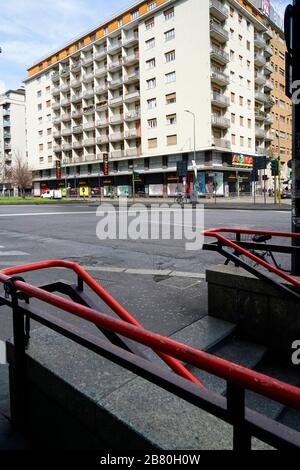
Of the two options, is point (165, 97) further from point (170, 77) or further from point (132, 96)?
point (132, 96)

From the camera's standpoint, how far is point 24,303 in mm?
2223

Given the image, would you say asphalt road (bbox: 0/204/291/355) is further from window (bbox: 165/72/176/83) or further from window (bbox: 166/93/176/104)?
window (bbox: 165/72/176/83)

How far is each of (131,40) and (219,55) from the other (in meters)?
13.1

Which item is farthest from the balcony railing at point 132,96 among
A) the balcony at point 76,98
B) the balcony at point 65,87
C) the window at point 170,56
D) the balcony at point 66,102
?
the balcony at point 65,87

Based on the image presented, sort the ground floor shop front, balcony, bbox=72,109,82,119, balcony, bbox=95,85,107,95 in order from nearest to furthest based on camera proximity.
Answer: the ground floor shop front, balcony, bbox=95,85,107,95, balcony, bbox=72,109,82,119

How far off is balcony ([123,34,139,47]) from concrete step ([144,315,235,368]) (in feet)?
172

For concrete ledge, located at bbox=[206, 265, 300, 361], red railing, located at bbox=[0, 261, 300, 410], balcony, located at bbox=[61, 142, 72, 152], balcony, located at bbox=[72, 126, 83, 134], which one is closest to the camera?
red railing, located at bbox=[0, 261, 300, 410]

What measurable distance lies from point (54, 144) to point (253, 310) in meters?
65.9

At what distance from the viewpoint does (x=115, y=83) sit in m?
52.5

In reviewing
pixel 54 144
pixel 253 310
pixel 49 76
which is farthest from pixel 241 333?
pixel 49 76

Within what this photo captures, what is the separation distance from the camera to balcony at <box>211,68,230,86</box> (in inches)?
1686

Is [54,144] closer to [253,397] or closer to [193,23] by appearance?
[193,23]

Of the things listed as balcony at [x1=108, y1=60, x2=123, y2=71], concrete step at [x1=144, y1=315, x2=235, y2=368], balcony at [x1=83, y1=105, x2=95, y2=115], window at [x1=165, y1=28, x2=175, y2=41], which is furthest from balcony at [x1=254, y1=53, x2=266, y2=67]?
concrete step at [x1=144, y1=315, x2=235, y2=368]

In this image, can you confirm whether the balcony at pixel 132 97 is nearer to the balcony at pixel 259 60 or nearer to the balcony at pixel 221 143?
the balcony at pixel 221 143
